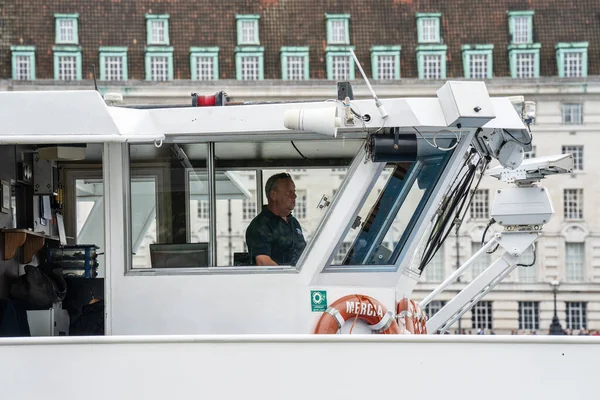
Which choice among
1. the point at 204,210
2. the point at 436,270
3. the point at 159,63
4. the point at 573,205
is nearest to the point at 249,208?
the point at 204,210

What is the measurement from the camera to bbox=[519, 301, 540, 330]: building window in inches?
3125

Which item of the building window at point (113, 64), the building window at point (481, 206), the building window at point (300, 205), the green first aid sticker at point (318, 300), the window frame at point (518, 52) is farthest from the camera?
the window frame at point (518, 52)

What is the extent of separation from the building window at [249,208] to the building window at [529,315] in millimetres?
72975

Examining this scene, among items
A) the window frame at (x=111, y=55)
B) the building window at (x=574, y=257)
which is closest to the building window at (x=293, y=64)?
the window frame at (x=111, y=55)

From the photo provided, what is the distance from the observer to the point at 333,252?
7.58 meters

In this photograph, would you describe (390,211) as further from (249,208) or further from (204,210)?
(204,210)

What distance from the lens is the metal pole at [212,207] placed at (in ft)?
24.4

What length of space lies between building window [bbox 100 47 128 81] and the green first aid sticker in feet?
235

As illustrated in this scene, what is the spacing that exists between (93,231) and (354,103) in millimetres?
2819

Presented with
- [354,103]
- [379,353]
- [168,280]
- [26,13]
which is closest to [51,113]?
[168,280]

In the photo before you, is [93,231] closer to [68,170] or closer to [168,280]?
[68,170]

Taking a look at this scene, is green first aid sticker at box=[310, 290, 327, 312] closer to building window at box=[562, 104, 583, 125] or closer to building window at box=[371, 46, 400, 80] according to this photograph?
building window at box=[371, 46, 400, 80]

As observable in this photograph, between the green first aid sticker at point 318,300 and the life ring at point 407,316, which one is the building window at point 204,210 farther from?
the life ring at point 407,316

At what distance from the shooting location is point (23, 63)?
255 ft
